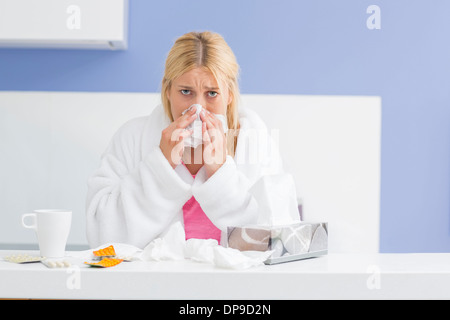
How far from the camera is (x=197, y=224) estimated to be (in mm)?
1440

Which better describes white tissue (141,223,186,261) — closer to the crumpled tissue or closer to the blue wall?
the crumpled tissue

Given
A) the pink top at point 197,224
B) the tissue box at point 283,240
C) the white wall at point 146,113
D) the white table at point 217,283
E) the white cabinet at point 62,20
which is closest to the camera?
the white table at point 217,283

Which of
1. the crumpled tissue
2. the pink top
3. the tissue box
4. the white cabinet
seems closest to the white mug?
the crumpled tissue

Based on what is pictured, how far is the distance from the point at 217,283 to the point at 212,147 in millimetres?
517

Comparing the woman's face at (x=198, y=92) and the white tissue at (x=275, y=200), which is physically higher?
the woman's face at (x=198, y=92)

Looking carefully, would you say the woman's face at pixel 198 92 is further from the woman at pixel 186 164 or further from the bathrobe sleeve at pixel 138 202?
the bathrobe sleeve at pixel 138 202

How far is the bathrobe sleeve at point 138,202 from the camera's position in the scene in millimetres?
1276

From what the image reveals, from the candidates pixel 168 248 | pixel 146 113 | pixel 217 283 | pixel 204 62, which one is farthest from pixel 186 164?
pixel 146 113

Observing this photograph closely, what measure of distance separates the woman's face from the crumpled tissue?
0.52 m

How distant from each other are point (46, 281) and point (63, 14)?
5.00 feet

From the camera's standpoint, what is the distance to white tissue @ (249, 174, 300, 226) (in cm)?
95

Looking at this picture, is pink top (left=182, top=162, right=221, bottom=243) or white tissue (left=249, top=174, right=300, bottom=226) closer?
white tissue (left=249, top=174, right=300, bottom=226)

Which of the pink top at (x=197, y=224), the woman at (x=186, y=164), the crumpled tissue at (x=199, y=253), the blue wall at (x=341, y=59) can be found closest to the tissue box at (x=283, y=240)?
the crumpled tissue at (x=199, y=253)
